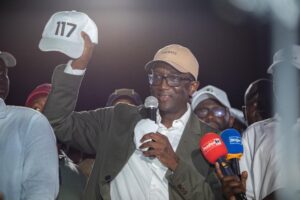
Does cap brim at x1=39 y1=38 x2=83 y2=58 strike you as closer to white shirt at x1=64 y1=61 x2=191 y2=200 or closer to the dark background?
white shirt at x1=64 y1=61 x2=191 y2=200

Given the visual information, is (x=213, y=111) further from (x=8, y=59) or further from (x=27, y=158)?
(x=27, y=158)

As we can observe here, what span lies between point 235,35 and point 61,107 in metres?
3.18

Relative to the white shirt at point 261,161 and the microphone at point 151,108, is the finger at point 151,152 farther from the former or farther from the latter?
the white shirt at point 261,161

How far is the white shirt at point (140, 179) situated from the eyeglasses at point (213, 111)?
141cm

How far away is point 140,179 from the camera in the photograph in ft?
8.39

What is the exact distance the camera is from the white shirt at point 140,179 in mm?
2533

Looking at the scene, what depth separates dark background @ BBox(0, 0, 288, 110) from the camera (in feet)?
16.6

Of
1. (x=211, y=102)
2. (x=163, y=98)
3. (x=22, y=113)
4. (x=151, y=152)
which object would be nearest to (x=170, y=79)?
(x=163, y=98)

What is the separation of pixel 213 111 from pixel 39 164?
91.0 inches

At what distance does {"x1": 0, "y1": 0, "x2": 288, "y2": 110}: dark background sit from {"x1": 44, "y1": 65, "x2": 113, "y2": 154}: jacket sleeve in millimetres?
2502

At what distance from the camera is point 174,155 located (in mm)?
2439

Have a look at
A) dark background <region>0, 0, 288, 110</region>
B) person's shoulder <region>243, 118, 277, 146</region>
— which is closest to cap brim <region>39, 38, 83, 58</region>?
person's shoulder <region>243, 118, 277, 146</region>

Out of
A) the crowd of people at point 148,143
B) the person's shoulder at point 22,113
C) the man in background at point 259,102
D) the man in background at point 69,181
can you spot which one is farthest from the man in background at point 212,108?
the person's shoulder at point 22,113

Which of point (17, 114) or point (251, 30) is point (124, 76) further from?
point (17, 114)
